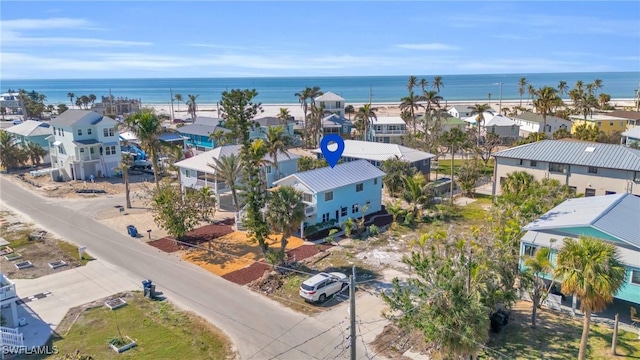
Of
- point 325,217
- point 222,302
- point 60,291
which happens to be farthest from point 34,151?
point 222,302

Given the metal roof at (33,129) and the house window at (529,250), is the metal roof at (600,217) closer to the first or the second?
the house window at (529,250)

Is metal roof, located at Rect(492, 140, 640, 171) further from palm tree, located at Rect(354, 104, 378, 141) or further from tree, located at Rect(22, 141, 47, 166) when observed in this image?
tree, located at Rect(22, 141, 47, 166)

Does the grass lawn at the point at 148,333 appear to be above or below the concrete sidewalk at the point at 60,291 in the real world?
below

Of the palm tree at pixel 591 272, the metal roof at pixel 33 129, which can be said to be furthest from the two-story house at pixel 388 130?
the palm tree at pixel 591 272

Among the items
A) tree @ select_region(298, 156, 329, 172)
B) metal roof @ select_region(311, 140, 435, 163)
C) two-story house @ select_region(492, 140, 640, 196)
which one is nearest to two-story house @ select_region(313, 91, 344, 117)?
metal roof @ select_region(311, 140, 435, 163)

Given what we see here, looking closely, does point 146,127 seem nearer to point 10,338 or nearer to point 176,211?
point 176,211
